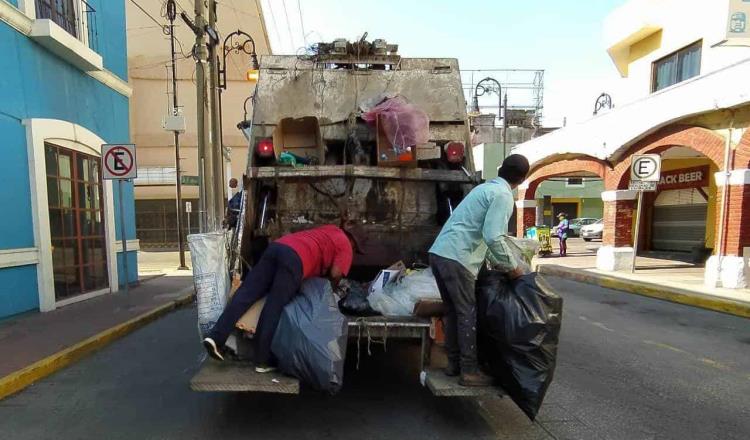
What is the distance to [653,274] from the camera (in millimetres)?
11445

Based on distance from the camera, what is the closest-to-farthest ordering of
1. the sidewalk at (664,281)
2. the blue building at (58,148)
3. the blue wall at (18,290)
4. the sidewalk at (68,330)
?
the sidewalk at (68,330), the blue wall at (18,290), the blue building at (58,148), the sidewalk at (664,281)

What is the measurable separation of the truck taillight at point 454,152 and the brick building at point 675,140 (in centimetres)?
683

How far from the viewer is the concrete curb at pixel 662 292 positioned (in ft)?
25.2

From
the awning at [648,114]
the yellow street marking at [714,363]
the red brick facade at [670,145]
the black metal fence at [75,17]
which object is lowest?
the yellow street marking at [714,363]

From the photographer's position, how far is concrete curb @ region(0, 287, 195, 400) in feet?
13.9

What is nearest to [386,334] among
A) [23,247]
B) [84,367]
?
[84,367]

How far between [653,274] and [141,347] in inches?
448

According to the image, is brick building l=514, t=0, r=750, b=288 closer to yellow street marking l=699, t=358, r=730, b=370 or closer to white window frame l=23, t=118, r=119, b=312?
yellow street marking l=699, t=358, r=730, b=370

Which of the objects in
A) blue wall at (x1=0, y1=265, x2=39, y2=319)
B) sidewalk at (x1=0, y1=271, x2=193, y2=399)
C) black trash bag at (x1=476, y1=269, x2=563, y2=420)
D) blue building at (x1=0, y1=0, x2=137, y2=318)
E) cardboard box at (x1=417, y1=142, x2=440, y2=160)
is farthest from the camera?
blue building at (x1=0, y1=0, x2=137, y2=318)

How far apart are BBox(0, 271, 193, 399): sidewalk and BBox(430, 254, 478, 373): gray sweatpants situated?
13.1ft

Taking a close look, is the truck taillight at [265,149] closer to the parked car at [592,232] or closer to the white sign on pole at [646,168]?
the white sign on pole at [646,168]

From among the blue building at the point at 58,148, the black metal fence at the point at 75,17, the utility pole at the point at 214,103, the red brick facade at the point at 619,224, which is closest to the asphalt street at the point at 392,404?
the blue building at the point at 58,148

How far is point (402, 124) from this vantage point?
4.62 meters

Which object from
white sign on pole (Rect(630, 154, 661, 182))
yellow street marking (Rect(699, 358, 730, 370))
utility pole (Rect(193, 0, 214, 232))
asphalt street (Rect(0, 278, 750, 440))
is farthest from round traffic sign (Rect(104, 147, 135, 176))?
white sign on pole (Rect(630, 154, 661, 182))
